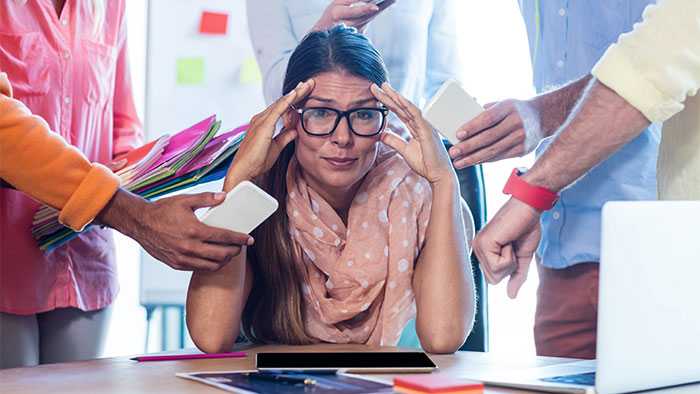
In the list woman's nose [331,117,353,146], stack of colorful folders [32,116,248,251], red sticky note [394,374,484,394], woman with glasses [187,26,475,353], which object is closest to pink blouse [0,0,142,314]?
A: stack of colorful folders [32,116,248,251]

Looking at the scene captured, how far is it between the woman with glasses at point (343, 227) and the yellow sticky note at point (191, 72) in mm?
789

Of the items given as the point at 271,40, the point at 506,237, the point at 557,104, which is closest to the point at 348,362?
the point at 506,237

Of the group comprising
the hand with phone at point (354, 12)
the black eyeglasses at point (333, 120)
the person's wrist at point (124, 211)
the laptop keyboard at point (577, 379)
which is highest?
the hand with phone at point (354, 12)

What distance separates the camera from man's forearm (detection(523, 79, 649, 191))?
147 centimetres

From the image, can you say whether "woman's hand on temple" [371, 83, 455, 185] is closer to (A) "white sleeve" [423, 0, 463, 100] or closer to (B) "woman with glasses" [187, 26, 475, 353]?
(B) "woman with glasses" [187, 26, 475, 353]

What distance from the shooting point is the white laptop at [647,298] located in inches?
40.1

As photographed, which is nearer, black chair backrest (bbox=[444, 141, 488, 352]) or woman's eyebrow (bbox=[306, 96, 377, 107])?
woman's eyebrow (bbox=[306, 96, 377, 107])

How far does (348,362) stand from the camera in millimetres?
1312

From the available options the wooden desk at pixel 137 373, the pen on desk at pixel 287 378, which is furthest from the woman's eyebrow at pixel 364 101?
the pen on desk at pixel 287 378

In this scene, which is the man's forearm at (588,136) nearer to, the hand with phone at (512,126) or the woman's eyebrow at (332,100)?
the hand with phone at (512,126)

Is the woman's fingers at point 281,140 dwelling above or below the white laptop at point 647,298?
above

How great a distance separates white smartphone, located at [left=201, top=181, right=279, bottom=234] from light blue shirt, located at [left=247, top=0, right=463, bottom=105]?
2.02 feet

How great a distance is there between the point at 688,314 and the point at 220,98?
5.53 feet

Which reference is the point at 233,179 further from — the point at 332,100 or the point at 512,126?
the point at 512,126
